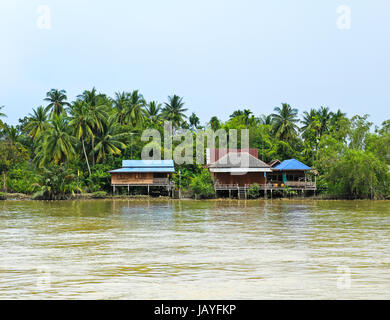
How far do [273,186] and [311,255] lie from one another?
108 ft

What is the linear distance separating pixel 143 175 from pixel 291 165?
1471 cm

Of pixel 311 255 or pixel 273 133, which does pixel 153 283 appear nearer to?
pixel 311 255

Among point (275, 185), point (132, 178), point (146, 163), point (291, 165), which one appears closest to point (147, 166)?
point (146, 163)

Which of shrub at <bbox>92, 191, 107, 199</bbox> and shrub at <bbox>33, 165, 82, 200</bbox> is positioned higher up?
shrub at <bbox>33, 165, 82, 200</bbox>

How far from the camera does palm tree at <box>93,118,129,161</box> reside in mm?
49469

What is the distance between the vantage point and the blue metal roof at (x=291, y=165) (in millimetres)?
47844

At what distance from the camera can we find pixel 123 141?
176 ft

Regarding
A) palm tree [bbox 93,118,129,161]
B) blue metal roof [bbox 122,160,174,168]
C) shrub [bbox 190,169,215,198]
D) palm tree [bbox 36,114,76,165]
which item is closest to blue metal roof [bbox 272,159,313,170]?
shrub [bbox 190,169,215,198]

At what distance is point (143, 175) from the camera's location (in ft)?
156

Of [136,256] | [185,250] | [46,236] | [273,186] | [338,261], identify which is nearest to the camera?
[338,261]

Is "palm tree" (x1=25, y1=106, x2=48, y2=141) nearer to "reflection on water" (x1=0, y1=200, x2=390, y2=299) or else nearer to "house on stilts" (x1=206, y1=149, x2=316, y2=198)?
"house on stilts" (x1=206, y1=149, x2=316, y2=198)

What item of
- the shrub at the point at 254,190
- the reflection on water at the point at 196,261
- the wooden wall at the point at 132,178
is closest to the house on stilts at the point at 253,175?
the shrub at the point at 254,190

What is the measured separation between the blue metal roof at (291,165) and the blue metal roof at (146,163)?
10752mm

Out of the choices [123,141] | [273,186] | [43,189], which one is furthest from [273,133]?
[43,189]
